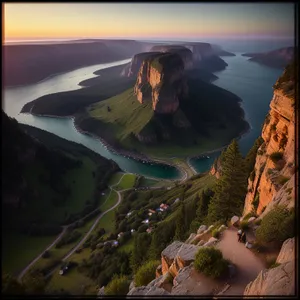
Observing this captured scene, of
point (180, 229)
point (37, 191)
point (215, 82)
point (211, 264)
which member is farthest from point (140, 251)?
point (215, 82)

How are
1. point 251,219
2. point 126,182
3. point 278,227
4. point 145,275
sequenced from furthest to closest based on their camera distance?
point 126,182
point 251,219
point 145,275
point 278,227

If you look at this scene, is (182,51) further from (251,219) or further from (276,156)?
(251,219)

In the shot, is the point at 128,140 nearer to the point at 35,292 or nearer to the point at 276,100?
the point at 276,100

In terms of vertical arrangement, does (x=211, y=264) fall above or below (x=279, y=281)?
below

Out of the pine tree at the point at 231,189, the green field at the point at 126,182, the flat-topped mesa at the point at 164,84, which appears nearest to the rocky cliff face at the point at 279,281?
the pine tree at the point at 231,189

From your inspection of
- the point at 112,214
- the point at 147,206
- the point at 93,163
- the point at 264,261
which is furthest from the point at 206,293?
the point at 93,163

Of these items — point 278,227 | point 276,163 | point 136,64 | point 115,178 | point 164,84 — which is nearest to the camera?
point 278,227

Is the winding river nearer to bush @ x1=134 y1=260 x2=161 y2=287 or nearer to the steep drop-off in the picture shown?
the steep drop-off

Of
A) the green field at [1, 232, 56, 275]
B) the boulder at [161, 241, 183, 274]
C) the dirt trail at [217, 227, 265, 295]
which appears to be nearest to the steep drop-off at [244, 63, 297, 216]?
the dirt trail at [217, 227, 265, 295]
